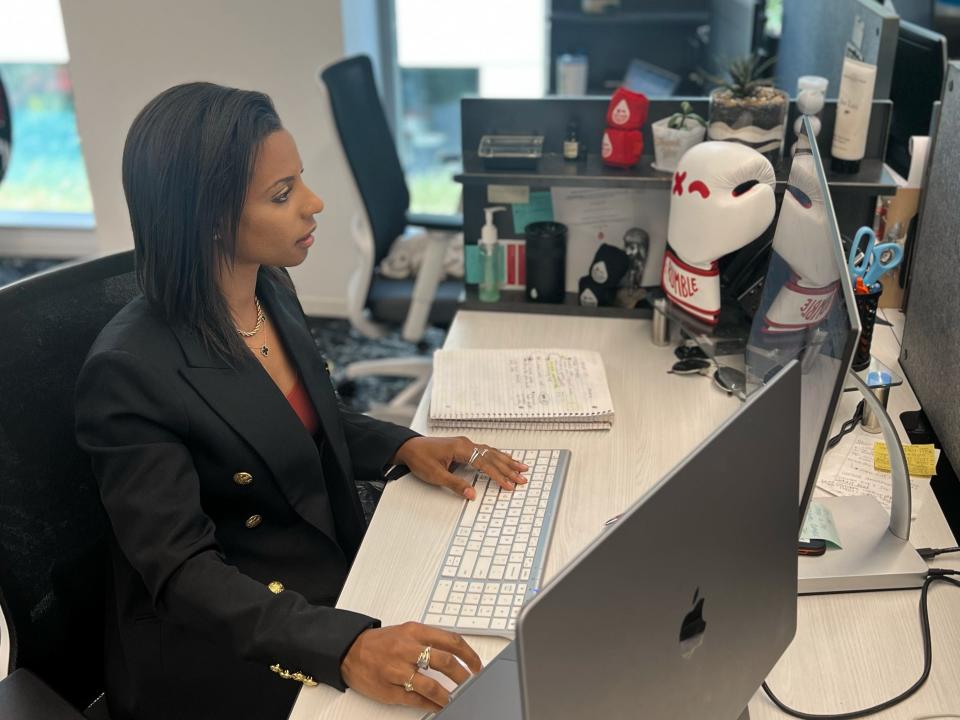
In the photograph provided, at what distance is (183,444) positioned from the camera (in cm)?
113

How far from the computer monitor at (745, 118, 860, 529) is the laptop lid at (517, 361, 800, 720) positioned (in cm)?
5

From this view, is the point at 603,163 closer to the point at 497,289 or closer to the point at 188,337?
the point at 497,289

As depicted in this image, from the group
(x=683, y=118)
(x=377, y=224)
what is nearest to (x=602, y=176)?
(x=683, y=118)

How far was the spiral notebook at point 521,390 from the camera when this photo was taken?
1.40 m

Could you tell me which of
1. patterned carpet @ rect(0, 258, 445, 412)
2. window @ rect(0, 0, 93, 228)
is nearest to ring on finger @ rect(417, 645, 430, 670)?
patterned carpet @ rect(0, 258, 445, 412)

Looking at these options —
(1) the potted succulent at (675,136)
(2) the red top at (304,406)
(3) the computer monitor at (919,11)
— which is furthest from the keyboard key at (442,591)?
(3) the computer monitor at (919,11)

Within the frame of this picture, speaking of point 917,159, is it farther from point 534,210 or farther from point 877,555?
point 877,555

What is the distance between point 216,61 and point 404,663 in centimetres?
260

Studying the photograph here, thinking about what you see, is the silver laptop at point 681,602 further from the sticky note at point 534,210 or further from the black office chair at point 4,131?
the black office chair at point 4,131

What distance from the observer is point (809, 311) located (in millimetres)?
1024

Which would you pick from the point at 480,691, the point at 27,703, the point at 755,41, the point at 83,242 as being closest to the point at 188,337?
the point at 27,703

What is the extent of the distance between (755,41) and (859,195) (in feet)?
3.00

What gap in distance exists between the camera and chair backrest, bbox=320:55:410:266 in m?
2.32

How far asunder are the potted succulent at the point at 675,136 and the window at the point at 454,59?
5.53 feet
